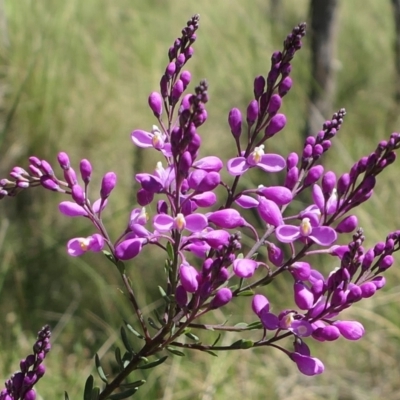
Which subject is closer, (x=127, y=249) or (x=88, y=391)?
(x=127, y=249)

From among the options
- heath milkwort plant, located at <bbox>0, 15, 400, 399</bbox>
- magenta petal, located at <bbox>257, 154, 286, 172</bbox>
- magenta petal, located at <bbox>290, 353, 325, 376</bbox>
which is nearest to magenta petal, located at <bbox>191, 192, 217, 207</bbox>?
heath milkwort plant, located at <bbox>0, 15, 400, 399</bbox>

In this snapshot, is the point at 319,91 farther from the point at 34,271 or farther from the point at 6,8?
the point at 6,8

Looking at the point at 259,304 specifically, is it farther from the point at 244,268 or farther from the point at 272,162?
the point at 272,162

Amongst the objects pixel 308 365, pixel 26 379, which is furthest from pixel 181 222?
pixel 26 379

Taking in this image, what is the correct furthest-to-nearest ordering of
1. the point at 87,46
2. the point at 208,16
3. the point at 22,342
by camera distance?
1. the point at 208,16
2. the point at 87,46
3. the point at 22,342

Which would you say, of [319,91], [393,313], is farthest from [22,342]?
[319,91]

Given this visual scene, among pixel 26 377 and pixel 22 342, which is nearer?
pixel 26 377
